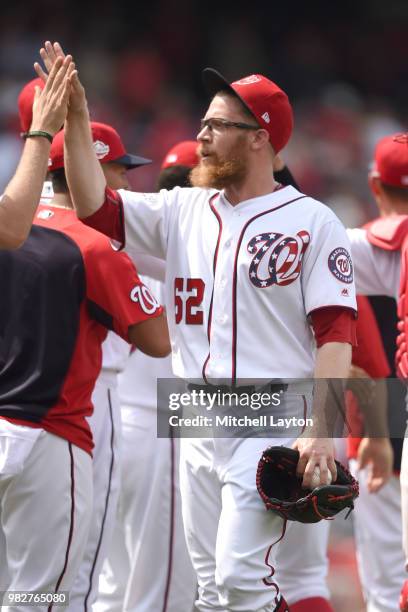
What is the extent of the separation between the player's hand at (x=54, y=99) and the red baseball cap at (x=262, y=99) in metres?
0.57

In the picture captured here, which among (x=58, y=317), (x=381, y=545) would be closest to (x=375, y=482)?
(x=381, y=545)

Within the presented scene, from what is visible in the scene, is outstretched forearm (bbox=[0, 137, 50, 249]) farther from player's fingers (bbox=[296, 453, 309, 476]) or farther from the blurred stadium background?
the blurred stadium background

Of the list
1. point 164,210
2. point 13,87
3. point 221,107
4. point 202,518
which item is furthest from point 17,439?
point 13,87

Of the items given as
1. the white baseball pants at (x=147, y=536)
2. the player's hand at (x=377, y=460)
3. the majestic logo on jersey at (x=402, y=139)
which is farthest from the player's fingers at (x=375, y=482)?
the majestic logo on jersey at (x=402, y=139)

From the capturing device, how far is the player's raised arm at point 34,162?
347 cm

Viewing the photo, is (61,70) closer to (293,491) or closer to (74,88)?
(74,88)

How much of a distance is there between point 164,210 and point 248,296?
0.50m

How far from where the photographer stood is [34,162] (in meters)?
3.56

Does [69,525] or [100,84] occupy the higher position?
[100,84]

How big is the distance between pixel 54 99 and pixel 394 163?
1.87 m

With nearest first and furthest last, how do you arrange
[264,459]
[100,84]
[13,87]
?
[264,459], [13,87], [100,84]

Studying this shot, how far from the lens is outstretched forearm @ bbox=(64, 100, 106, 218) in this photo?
3.81m

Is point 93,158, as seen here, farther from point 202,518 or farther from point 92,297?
point 202,518

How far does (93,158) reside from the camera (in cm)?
Result: 385
